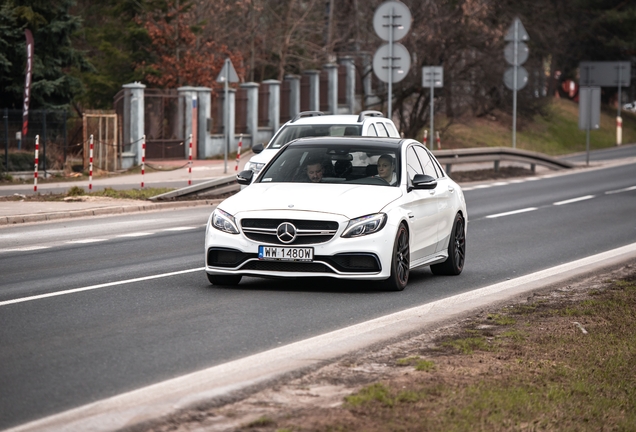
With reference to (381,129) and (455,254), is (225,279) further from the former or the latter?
(381,129)

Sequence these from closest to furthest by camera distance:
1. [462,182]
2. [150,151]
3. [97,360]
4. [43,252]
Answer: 1. [97,360]
2. [43,252]
3. [462,182]
4. [150,151]

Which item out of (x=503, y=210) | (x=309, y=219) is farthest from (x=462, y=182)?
(x=309, y=219)

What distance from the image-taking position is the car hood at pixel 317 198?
12.1 meters

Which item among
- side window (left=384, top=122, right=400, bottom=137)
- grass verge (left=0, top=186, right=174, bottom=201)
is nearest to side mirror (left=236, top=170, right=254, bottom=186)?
side window (left=384, top=122, right=400, bottom=137)

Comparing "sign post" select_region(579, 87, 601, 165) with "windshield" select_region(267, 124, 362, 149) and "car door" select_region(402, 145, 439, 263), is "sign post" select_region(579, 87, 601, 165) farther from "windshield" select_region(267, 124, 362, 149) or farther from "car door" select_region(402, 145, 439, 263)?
"car door" select_region(402, 145, 439, 263)

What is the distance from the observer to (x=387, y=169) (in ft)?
43.4

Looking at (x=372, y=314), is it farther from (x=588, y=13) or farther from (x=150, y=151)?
(x=588, y=13)

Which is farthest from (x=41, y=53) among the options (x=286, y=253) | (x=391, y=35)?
(x=286, y=253)

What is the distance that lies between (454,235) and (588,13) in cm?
7551

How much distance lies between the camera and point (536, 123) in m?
69.8

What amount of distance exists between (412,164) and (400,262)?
149 centimetres

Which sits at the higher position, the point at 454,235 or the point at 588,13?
the point at 588,13

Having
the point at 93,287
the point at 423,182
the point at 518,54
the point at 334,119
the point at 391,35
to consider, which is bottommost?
the point at 93,287

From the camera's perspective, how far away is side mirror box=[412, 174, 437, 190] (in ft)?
42.8
